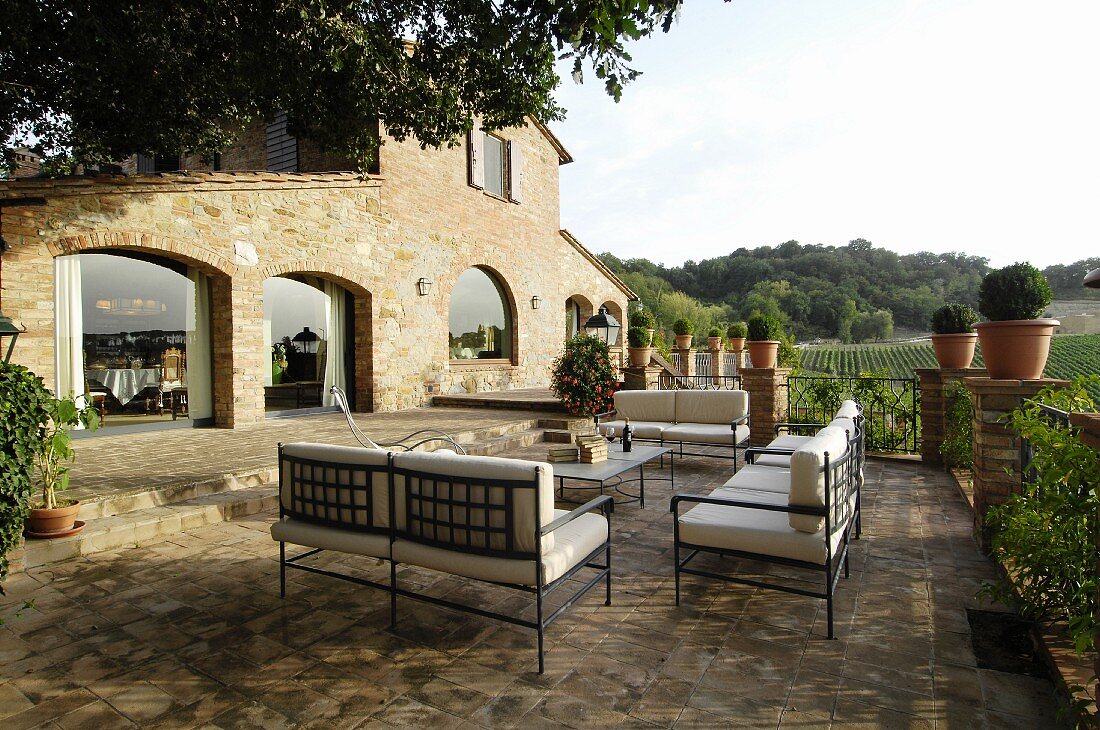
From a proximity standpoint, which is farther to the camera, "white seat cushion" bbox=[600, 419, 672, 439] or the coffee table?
"white seat cushion" bbox=[600, 419, 672, 439]

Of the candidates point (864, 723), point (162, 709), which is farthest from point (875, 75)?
point (162, 709)

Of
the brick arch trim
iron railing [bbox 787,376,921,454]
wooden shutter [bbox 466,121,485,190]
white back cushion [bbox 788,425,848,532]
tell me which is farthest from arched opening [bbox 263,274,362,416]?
white back cushion [bbox 788,425,848,532]

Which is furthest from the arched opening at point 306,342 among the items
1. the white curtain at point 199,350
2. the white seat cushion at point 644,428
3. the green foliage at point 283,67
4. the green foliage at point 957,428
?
the green foliage at point 957,428

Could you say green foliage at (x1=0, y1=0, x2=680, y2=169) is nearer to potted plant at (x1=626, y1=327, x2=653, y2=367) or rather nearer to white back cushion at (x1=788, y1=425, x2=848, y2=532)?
white back cushion at (x1=788, y1=425, x2=848, y2=532)

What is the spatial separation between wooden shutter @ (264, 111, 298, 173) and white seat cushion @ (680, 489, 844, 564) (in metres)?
9.72

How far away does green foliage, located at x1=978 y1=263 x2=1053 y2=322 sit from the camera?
10.8 ft

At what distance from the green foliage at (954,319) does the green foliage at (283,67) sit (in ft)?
12.8

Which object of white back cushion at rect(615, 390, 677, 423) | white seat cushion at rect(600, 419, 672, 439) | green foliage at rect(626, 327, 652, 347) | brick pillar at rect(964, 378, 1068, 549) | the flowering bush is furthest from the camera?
green foliage at rect(626, 327, 652, 347)

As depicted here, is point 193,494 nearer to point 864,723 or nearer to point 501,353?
point 864,723

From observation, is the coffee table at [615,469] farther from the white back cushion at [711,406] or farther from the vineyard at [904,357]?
the vineyard at [904,357]

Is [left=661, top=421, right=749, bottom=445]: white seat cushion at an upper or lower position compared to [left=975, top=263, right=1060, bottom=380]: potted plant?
lower

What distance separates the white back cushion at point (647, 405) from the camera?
6.29 m

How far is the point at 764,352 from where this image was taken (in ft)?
23.2

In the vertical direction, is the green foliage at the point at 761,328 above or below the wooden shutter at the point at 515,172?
below
